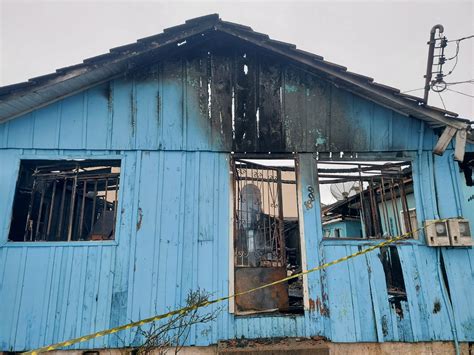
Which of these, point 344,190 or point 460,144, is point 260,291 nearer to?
point 460,144

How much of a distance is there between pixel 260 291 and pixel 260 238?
35.2 inches

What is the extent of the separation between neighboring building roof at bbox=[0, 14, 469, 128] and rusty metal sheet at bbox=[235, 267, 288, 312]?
362 cm

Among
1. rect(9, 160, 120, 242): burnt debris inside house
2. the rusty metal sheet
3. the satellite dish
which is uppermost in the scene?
the satellite dish

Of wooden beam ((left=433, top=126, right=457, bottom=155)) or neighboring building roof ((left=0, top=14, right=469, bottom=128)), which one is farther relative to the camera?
wooden beam ((left=433, top=126, right=457, bottom=155))

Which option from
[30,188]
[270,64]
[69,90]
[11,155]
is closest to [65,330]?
[30,188]

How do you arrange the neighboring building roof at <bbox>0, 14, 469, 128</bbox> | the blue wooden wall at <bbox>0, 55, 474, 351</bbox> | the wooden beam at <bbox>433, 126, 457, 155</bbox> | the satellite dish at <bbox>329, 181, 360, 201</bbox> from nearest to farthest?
the blue wooden wall at <bbox>0, 55, 474, 351</bbox> → the neighboring building roof at <bbox>0, 14, 469, 128</bbox> → the wooden beam at <bbox>433, 126, 457, 155</bbox> → the satellite dish at <bbox>329, 181, 360, 201</bbox>

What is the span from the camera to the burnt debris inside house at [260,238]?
16.6 feet

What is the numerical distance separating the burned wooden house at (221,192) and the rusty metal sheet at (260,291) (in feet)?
0.08

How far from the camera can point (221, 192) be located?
5.18 metres

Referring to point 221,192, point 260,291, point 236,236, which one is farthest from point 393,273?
point 221,192

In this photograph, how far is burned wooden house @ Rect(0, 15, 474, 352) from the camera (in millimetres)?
4699

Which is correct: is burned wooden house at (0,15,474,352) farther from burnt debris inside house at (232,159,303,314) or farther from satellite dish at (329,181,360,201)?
satellite dish at (329,181,360,201)

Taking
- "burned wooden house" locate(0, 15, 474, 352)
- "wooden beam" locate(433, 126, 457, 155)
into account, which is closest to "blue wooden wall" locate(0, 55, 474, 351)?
"burned wooden house" locate(0, 15, 474, 352)

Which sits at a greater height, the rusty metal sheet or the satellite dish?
the satellite dish
